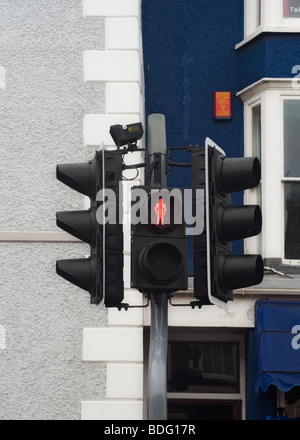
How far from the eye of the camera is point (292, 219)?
11523mm

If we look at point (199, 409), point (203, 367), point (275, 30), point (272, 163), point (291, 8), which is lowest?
point (199, 409)

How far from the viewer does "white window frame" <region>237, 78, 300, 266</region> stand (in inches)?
448

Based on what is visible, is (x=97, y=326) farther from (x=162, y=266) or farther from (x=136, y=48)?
(x=162, y=266)

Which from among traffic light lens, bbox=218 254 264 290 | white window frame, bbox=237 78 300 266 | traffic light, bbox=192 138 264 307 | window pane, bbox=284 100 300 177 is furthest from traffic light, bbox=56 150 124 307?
window pane, bbox=284 100 300 177

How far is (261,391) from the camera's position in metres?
11.1

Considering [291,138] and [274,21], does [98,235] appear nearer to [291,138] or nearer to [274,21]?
[291,138]

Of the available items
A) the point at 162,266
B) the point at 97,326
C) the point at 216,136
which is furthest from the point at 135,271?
the point at 216,136

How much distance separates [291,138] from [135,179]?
2127mm

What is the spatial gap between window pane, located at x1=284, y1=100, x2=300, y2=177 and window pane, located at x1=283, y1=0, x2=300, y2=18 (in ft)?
3.71

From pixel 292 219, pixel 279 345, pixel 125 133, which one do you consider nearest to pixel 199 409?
pixel 279 345

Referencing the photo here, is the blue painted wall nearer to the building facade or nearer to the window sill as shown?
the building facade

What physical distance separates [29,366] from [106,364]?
82 centimetres
